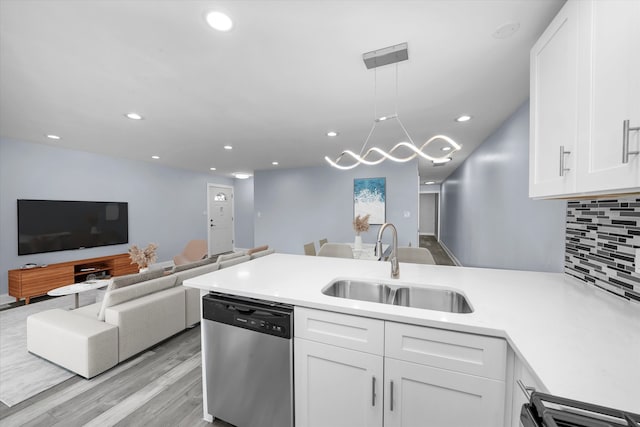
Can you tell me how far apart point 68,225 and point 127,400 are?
3936 millimetres

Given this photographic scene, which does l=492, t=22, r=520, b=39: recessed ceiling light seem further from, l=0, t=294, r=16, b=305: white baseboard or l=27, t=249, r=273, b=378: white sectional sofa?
l=0, t=294, r=16, b=305: white baseboard

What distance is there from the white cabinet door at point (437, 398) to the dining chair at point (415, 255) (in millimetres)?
1731

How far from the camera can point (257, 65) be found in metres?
1.75

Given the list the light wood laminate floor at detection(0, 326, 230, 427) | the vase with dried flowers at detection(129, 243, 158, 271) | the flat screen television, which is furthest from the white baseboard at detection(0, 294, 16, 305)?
the light wood laminate floor at detection(0, 326, 230, 427)

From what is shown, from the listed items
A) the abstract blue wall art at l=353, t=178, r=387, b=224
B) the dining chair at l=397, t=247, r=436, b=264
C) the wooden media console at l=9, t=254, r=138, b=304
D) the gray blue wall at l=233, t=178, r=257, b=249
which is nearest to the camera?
the dining chair at l=397, t=247, r=436, b=264

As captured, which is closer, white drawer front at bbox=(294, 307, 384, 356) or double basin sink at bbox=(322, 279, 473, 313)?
white drawer front at bbox=(294, 307, 384, 356)

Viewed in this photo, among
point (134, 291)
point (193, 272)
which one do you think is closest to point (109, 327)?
point (134, 291)

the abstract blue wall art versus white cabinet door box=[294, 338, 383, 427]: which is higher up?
the abstract blue wall art

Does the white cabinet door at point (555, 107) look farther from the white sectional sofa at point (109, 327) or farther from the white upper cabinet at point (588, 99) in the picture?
the white sectional sofa at point (109, 327)

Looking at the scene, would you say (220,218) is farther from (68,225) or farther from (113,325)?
(113,325)

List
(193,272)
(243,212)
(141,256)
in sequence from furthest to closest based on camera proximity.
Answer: (243,212) → (141,256) → (193,272)

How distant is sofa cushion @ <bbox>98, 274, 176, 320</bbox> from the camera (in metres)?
2.13

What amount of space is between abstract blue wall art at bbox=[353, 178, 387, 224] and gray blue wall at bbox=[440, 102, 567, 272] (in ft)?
5.41

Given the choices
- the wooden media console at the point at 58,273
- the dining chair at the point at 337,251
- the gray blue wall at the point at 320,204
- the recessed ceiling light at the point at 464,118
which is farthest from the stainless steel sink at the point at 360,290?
the wooden media console at the point at 58,273
